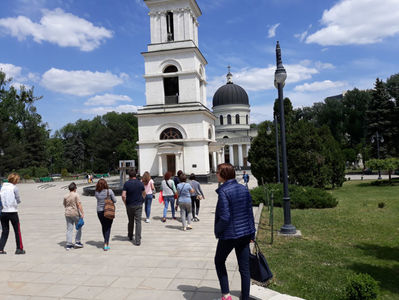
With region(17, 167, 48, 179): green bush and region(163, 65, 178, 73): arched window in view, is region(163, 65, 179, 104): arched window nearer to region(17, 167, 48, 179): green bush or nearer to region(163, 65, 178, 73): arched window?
region(163, 65, 178, 73): arched window

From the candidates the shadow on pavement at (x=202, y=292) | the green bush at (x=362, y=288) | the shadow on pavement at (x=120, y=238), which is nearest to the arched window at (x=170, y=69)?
the shadow on pavement at (x=120, y=238)

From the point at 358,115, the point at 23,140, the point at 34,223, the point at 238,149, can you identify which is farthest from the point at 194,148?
the point at 23,140

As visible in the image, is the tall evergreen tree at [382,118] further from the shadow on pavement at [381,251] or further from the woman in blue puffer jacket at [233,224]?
the woman in blue puffer jacket at [233,224]

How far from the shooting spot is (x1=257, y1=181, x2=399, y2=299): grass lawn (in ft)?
16.9

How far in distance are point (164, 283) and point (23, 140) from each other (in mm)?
68783

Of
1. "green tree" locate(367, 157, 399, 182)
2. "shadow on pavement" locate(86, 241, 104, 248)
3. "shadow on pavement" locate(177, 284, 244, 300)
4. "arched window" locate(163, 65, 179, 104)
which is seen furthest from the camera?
"arched window" locate(163, 65, 179, 104)

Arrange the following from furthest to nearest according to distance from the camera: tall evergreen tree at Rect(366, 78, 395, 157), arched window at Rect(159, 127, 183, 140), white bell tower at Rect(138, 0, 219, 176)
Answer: tall evergreen tree at Rect(366, 78, 395, 157) → arched window at Rect(159, 127, 183, 140) → white bell tower at Rect(138, 0, 219, 176)

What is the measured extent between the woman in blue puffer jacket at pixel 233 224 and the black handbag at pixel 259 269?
5.9 inches

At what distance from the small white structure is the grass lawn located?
51330 millimetres

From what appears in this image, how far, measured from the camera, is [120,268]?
6.35 m

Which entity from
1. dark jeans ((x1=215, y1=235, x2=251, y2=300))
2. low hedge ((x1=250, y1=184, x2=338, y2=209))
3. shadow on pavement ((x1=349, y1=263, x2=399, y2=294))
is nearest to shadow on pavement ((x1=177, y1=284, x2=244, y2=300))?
dark jeans ((x1=215, y1=235, x2=251, y2=300))

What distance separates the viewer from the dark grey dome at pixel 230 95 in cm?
6500

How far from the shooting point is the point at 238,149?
204 feet

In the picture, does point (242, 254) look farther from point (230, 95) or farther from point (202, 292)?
point (230, 95)
